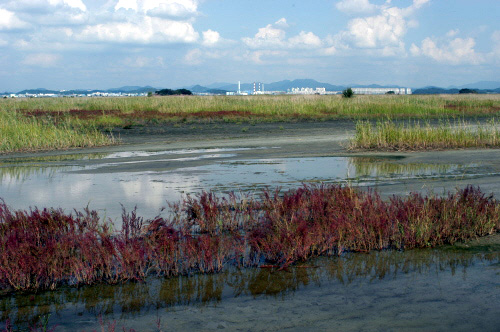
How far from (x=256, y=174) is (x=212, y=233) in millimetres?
5431

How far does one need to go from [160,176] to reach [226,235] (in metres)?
6.05

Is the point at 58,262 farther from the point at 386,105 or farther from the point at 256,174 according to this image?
the point at 386,105

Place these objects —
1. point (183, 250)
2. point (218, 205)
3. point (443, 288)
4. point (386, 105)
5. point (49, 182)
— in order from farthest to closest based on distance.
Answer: point (386, 105) → point (49, 182) → point (218, 205) → point (183, 250) → point (443, 288)

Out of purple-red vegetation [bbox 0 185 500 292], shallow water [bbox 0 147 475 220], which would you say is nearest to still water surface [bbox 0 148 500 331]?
purple-red vegetation [bbox 0 185 500 292]

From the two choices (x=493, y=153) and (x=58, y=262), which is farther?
(x=493, y=153)

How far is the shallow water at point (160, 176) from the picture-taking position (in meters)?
10.2

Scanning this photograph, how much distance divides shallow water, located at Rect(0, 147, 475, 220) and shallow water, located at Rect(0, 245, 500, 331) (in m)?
3.26

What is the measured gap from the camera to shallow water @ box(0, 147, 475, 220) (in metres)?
10.2

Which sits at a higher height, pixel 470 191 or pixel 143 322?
pixel 470 191

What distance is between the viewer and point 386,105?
4119 centimetres

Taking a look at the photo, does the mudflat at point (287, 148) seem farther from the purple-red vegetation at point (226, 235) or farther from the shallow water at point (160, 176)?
the purple-red vegetation at point (226, 235)

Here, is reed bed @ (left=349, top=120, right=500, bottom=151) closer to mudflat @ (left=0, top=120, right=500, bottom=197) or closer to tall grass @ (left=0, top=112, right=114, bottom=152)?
mudflat @ (left=0, top=120, right=500, bottom=197)

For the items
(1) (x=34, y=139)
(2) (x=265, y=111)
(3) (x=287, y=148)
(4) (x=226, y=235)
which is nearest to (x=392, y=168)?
(3) (x=287, y=148)

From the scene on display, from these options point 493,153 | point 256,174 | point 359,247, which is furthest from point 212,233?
point 493,153
